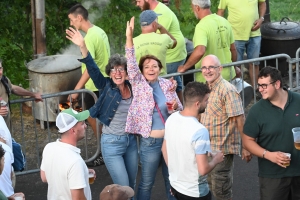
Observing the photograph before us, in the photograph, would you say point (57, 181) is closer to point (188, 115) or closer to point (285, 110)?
point (188, 115)

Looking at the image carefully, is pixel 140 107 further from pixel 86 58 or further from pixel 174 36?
pixel 174 36

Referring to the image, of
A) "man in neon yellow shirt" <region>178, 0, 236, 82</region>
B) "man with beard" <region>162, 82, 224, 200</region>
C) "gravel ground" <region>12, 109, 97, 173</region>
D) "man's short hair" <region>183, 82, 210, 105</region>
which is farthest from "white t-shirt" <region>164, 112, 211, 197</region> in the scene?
"gravel ground" <region>12, 109, 97, 173</region>

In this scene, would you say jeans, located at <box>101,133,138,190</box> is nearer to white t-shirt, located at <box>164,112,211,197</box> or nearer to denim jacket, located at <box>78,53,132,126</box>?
denim jacket, located at <box>78,53,132,126</box>

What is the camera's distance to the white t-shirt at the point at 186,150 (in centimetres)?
585

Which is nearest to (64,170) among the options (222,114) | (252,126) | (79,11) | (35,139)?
(252,126)

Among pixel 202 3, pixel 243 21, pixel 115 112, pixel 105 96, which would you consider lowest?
pixel 115 112

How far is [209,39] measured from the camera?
866 centimetres

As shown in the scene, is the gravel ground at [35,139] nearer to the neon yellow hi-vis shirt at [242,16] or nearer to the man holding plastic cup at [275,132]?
the neon yellow hi-vis shirt at [242,16]

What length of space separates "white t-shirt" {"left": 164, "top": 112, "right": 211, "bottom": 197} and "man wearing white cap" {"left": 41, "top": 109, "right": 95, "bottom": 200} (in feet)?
2.77

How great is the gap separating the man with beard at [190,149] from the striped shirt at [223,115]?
907 mm

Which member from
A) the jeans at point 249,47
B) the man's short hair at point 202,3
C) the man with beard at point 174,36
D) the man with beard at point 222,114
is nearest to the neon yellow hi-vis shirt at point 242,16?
the jeans at point 249,47

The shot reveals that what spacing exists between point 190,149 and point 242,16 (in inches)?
212

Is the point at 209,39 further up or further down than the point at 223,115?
further up

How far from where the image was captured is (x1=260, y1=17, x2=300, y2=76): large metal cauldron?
11.7 m
